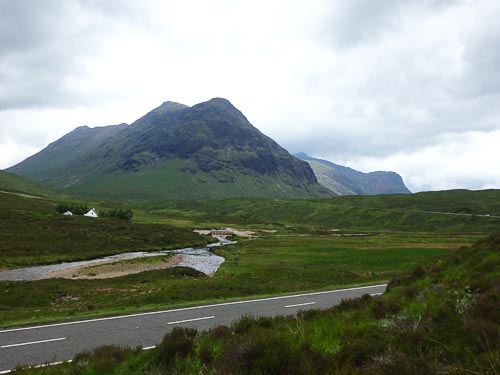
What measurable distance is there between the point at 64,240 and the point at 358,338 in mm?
79488

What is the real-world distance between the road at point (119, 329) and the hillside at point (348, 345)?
3.88 meters

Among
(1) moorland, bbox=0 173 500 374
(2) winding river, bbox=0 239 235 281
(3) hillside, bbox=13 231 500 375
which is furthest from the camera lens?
(2) winding river, bbox=0 239 235 281

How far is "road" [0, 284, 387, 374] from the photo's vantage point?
50.2ft

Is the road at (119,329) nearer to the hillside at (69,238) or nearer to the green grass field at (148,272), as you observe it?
the green grass field at (148,272)

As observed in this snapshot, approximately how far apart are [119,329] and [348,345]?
1383 cm

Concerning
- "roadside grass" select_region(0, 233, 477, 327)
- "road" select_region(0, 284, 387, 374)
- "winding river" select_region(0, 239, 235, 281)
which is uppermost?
"road" select_region(0, 284, 387, 374)

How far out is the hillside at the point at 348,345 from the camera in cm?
814

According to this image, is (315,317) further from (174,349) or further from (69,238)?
(69,238)

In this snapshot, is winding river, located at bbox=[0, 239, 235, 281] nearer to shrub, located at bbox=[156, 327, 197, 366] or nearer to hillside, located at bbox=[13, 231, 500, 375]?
hillside, located at bbox=[13, 231, 500, 375]

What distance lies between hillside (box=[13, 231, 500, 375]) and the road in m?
3.88

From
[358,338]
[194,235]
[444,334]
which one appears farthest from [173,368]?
[194,235]

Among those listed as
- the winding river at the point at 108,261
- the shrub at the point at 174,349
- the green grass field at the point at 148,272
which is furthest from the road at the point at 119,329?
the winding river at the point at 108,261

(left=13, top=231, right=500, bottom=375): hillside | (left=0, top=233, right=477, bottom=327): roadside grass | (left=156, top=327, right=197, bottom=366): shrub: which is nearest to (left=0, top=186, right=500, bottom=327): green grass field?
(left=0, top=233, right=477, bottom=327): roadside grass

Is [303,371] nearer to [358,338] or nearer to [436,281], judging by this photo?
[358,338]
